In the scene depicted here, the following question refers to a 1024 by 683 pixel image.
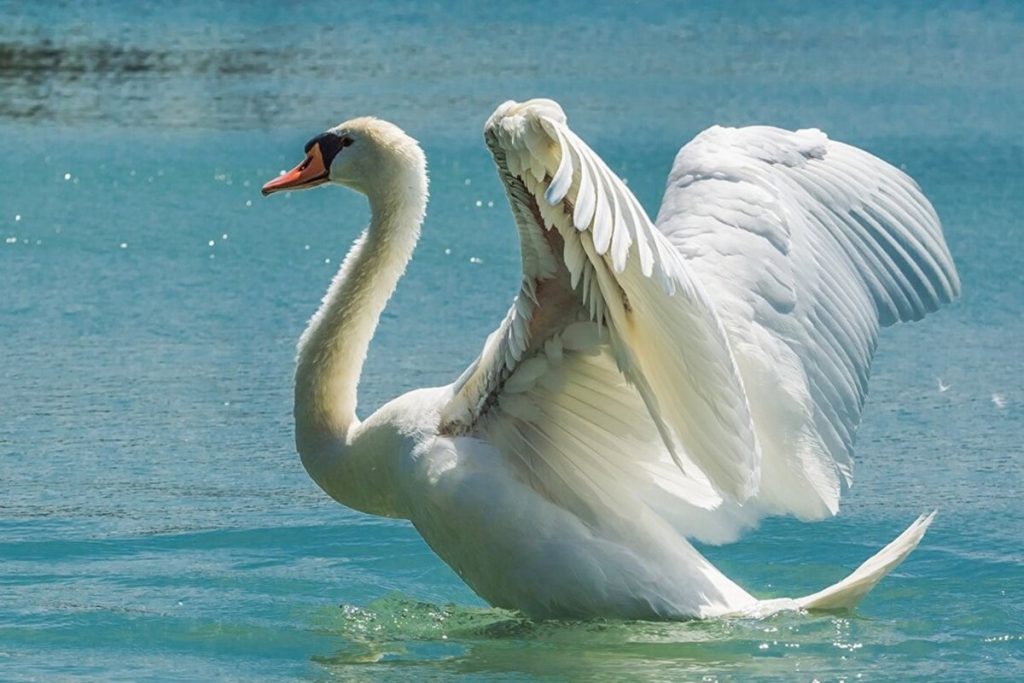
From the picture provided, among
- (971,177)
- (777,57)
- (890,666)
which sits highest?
(777,57)

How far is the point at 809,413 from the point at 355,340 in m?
1.46

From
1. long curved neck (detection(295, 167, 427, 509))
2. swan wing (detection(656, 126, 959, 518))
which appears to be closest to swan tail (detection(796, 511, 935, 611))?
swan wing (detection(656, 126, 959, 518))

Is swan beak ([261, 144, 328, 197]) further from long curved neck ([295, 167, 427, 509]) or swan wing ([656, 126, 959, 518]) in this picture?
swan wing ([656, 126, 959, 518])

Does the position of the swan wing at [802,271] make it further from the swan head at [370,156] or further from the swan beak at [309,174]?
the swan beak at [309,174]

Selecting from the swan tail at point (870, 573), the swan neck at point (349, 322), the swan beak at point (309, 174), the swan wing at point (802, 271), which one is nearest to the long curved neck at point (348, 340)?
the swan neck at point (349, 322)

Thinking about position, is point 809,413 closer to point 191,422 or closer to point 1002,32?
point 191,422

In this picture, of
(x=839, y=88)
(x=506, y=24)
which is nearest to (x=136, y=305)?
(x=839, y=88)

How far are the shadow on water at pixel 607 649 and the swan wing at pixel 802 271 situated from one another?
44 cm

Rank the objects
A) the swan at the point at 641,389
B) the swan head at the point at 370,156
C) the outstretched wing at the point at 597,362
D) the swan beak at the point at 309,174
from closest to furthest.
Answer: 1. the outstretched wing at the point at 597,362
2. the swan at the point at 641,389
3. the swan head at the point at 370,156
4. the swan beak at the point at 309,174

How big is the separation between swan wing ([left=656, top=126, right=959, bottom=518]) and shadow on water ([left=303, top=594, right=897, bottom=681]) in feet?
1.45

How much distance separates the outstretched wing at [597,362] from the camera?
14.6 ft

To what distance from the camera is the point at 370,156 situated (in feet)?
20.9

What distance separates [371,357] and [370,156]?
9.25 ft

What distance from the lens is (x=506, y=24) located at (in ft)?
71.5
